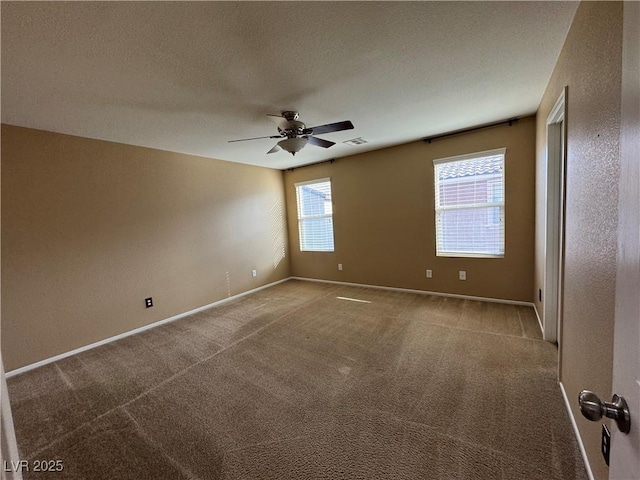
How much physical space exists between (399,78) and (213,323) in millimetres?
3431

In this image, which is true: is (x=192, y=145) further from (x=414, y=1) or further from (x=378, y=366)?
(x=378, y=366)

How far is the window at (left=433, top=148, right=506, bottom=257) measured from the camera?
11.5 ft

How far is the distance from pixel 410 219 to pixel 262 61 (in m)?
Result: 3.09

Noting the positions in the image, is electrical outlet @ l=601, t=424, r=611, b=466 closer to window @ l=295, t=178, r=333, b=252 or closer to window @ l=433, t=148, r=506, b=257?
window @ l=433, t=148, r=506, b=257

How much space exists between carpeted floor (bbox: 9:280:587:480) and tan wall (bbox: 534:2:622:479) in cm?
41

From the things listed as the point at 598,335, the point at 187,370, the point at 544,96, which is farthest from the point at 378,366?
the point at 544,96

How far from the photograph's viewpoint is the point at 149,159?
3.53 metres

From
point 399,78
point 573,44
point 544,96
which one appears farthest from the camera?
point 544,96

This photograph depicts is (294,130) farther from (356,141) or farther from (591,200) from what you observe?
(591,200)

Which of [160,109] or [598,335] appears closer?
[598,335]

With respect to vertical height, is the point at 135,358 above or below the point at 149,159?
below

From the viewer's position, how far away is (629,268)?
52cm

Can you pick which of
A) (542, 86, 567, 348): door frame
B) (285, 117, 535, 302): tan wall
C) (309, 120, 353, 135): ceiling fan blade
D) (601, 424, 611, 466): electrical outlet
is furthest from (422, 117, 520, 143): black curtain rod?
(601, 424, 611, 466): electrical outlet

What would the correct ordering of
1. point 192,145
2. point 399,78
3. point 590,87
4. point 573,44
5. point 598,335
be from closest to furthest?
point 598,335 < point 590,87 < point 573,44 < point 399,78 < point 192,145
